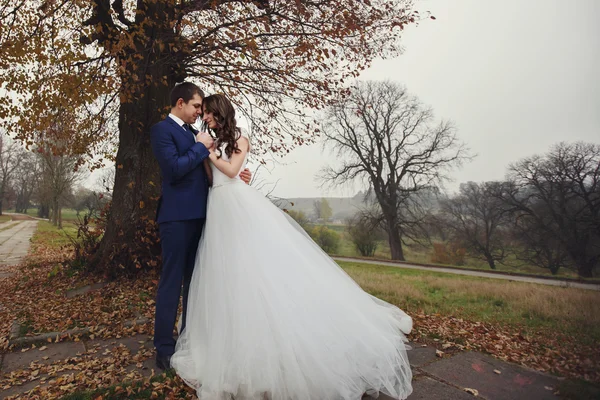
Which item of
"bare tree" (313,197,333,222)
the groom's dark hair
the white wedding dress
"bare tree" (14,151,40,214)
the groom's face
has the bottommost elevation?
the white wedding dress

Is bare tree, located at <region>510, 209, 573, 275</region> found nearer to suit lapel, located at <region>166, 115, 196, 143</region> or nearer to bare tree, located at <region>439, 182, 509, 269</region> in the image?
bare tree, located at <region>439, 182, 509, 269</region>

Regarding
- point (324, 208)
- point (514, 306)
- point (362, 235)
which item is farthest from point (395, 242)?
point (324, 208)

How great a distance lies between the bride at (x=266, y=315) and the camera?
226 centimetres

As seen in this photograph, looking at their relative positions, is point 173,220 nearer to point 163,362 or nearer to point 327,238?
point 163,362

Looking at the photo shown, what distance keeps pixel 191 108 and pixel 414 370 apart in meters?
2.97

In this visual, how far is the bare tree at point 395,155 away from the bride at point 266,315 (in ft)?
77.4

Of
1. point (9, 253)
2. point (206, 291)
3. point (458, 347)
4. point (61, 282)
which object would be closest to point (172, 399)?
point (206, 291)

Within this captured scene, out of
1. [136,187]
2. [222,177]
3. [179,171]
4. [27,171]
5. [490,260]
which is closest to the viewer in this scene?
[179,171]

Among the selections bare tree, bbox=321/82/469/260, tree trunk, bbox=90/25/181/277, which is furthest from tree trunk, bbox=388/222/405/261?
tree trunk, bbox=90/25/181/277

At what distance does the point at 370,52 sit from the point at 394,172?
67.1 feet

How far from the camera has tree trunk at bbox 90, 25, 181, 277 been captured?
610 centimetres

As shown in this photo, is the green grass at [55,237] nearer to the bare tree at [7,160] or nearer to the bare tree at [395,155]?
the bare tree at [395,155]

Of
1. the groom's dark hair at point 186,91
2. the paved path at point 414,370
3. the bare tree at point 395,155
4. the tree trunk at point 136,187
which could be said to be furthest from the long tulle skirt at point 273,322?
the bare tree at point 395,155

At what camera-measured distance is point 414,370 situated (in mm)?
2885
